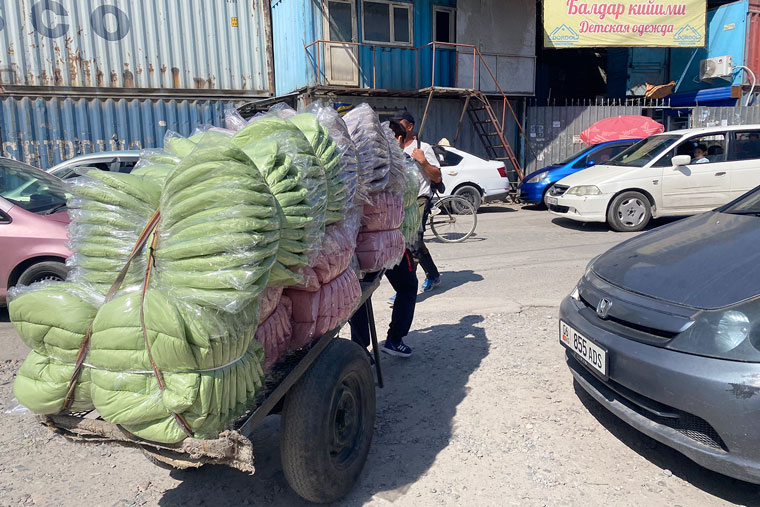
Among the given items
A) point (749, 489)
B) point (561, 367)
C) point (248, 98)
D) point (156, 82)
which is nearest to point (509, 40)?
point (248, 98)

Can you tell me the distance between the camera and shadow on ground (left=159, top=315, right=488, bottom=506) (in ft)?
9.04

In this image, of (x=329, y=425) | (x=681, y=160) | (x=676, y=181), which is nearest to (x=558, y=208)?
(x=676, y=181)

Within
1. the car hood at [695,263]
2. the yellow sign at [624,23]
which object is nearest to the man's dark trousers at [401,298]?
the car hood at [695,263]

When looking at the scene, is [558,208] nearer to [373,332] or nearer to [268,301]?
[373,332]

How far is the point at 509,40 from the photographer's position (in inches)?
620

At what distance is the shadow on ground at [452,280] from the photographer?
20.5 ft

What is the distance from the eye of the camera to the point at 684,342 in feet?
8.11

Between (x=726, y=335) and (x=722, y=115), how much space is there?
17278 mm

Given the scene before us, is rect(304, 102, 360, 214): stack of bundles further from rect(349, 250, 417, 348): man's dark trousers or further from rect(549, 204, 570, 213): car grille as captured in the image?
rect(549, 204, 570, 213): car grille

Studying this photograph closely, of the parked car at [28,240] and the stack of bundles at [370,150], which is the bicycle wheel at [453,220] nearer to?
the parked car at [28,240]

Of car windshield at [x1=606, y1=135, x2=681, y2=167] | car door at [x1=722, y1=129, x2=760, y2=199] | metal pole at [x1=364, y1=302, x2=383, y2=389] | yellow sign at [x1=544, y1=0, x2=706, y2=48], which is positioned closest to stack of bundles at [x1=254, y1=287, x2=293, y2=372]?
metal pole at [x1=364, y1=302, x2=383, y2=389]

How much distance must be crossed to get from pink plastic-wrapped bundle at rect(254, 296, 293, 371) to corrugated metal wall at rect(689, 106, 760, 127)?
57.5 feet

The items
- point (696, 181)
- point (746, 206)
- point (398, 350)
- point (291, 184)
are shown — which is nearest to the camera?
point (291, 184)

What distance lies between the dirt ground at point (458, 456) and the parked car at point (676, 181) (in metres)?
5.68
